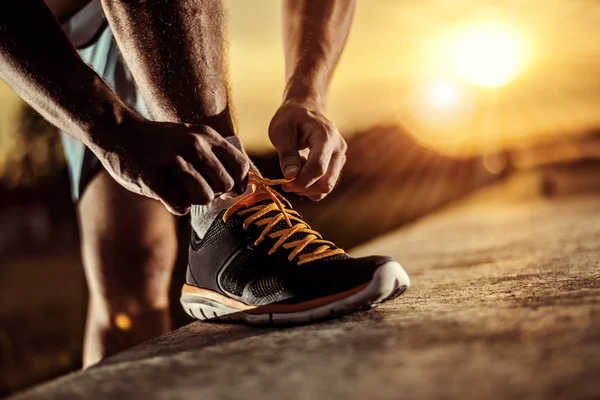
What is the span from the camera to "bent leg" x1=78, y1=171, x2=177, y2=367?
223cm

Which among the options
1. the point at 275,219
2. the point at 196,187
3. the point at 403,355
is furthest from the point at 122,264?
the point at 403,355

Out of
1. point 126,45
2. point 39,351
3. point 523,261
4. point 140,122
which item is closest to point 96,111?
point 140,122

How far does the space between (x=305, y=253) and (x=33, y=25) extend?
79 centimetres

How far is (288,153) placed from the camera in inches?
60.6

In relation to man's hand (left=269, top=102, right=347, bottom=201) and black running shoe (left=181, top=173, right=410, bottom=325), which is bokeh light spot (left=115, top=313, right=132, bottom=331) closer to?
black running shoe (left=181, top=173, right=410, bottom=325)

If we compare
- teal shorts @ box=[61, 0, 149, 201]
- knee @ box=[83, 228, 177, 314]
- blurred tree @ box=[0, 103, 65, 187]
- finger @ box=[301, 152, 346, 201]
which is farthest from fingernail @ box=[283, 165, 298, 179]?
blurred tree @ box=[0, 103, 65, 187]

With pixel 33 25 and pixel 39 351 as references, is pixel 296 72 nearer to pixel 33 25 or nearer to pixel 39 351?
pixel 33 25

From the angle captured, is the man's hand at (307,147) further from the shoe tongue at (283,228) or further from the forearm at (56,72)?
the forearm at (56,72)

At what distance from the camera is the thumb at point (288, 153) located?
149 cm

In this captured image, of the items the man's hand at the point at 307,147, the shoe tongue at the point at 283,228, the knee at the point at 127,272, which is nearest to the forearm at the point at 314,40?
the man's hand at the point at 307,147

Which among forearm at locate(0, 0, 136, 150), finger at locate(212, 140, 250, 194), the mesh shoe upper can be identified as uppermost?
forearm at locate(0, 0, 136, 150)

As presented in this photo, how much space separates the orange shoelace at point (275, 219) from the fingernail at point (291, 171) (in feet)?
0.05

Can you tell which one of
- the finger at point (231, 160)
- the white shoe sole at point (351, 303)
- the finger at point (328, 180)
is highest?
the finger at point (231, 160)

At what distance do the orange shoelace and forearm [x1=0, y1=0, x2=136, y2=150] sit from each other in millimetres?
407
